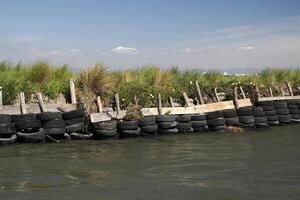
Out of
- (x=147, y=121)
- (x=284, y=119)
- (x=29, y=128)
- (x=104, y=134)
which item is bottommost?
(x=284, y=119)

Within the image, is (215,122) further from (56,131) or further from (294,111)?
(56,131)

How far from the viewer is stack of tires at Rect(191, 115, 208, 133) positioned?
17.7m

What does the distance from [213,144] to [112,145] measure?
Result: 3040mm

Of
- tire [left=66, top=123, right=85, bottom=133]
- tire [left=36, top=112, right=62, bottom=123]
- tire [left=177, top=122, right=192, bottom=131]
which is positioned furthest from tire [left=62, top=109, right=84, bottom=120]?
tire [left=177, top=122, right=192, bottom=131]

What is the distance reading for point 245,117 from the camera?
63.0ft

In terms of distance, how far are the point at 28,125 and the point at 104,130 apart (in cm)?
243

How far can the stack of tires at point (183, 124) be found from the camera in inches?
683

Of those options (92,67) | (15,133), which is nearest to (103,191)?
(15,133)

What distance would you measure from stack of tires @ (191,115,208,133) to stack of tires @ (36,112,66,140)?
5.03 meters

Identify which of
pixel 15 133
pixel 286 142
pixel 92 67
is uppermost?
pixel 92 67

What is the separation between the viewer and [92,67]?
60.3ft

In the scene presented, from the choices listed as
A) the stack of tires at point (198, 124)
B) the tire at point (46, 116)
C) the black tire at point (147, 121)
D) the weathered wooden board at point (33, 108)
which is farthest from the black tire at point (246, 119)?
the tire at point (46, 116)

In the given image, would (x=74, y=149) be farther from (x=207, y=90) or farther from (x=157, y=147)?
(x=207, y=90)

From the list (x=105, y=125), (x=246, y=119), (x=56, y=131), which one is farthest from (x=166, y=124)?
(x=56, y=131)
